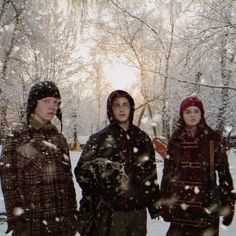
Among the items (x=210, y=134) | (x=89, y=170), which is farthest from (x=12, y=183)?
(x=210, y=134)

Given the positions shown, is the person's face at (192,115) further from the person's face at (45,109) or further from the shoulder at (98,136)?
the person's face at (45,109)

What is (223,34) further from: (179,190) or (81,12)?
(179,190)

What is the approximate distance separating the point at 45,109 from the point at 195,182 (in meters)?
1.66

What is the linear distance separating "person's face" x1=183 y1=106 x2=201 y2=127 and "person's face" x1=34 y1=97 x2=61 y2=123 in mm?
1387

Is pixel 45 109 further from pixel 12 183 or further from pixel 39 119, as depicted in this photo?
pixel 12 183

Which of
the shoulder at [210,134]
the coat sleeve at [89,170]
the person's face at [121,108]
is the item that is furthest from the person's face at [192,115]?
the coat sleeve at [89,170]

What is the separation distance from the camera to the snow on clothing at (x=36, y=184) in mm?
3500

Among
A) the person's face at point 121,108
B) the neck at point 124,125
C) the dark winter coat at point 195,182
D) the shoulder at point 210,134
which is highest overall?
the person's face at point 121,108

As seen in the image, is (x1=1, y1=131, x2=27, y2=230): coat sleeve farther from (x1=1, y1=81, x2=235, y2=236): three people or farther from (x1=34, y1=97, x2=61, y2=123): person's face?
(x1=34, y1=97, x2=61, y2=123): person's face

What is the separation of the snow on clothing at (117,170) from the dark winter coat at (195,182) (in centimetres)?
20

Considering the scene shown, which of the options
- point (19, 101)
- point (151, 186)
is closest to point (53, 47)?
point (19, 101)

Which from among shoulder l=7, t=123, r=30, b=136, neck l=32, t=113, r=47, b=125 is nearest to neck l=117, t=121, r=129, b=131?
neck l=32, t=113, r=47, b=125

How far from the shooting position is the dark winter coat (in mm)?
4301

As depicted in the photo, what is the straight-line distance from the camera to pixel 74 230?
3.82 m
